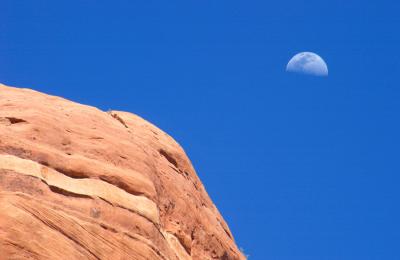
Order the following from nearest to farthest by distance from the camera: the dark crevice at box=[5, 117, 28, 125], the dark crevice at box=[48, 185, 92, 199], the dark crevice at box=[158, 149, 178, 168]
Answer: the dark crevice at box=[48, 185, 92, 199] → the dark crevice at box=[5, 117, 28, 125] → the dark crevice at box=[158, 149, 178, 168]

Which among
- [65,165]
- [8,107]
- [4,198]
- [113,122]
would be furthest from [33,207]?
[113,122]

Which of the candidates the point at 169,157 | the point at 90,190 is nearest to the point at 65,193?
the point at 90,190

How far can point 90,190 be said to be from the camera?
16.7 metres

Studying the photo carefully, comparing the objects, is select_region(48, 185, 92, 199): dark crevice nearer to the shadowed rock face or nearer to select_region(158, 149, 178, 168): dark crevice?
the shadowed rock face

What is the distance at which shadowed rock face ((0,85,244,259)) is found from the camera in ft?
48.1

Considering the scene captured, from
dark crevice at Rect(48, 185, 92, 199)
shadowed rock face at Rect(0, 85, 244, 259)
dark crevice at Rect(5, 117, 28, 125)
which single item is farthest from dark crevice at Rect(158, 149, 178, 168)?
dark crevice at Rect(48, 185, 92, 199)

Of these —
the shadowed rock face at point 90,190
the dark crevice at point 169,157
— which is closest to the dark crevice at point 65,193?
the shadowed rock face at point 90,190

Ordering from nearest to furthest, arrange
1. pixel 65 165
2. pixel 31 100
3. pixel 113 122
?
pixel 65 165
pixel 31 100
pixel 113 122

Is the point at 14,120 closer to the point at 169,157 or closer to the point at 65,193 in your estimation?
the point at 65,193

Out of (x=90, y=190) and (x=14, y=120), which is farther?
(x=14, y=120)

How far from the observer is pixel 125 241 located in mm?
16406

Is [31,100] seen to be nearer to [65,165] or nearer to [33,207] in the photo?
[65,165]

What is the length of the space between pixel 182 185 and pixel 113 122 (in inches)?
100

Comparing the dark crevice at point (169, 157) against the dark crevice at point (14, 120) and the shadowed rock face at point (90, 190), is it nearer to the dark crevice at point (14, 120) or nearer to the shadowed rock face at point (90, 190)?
the shadowed rock face at point (90, 190)
